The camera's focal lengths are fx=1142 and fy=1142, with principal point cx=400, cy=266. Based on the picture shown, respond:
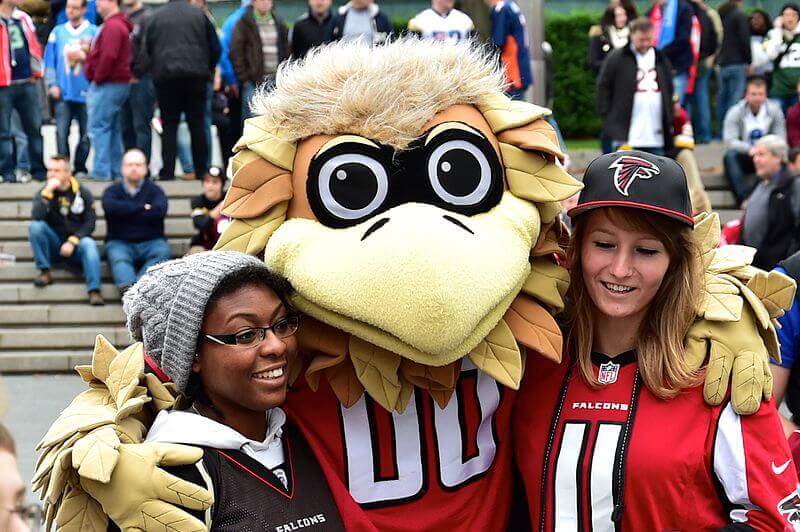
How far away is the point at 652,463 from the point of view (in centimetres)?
309

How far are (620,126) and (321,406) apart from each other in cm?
782

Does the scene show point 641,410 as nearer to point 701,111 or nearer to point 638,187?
point 638,187

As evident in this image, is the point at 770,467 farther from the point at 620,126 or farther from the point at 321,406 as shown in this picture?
the point at 620,126

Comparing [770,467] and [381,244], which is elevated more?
[381,244]

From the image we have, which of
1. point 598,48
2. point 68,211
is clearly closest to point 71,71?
point 68,211

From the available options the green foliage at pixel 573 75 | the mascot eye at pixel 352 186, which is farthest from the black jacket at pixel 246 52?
the green foliage at pixel 573 75

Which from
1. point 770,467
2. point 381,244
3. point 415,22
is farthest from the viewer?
point 415,22

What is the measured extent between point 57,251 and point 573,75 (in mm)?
10890

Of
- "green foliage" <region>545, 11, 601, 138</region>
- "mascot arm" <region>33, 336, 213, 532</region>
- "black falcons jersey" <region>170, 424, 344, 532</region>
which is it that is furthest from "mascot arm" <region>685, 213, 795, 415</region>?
"green foliage" <region>545, 11, 601, 138</region>

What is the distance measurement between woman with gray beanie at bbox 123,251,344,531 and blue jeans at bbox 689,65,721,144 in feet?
37.6

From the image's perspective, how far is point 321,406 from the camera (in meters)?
3.29

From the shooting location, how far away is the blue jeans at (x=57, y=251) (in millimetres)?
9961

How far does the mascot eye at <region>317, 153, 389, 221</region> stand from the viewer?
302 centimetres

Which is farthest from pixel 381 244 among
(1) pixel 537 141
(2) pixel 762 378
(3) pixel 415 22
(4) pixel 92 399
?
(3) pixel 415 22
